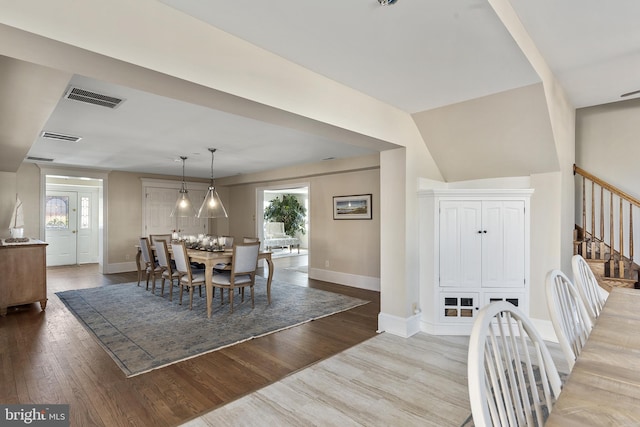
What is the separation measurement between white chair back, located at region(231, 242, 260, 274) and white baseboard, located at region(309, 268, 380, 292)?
217 centimetres

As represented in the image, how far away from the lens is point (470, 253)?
11.2 ft

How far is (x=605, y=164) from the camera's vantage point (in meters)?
4.07

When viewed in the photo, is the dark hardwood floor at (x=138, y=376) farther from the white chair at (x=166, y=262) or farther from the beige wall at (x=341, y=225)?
the beige wall at (x=341, y=225)

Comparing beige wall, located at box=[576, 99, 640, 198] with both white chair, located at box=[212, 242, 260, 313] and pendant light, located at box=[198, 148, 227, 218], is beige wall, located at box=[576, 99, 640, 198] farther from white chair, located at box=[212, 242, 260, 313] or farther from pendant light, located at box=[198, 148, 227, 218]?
pendant light, located at box=[198, 148, 227, 218]

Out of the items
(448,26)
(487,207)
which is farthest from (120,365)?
(487,207)

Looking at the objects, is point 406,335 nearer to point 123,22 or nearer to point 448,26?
point 448,26

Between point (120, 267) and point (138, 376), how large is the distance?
18.7 feet

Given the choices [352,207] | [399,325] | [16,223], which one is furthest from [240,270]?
[16,223]

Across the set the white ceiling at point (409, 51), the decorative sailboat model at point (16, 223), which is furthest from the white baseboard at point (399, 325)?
the decorative sailboat model at point (16, 223)

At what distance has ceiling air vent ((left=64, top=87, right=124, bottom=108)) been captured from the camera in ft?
8.81

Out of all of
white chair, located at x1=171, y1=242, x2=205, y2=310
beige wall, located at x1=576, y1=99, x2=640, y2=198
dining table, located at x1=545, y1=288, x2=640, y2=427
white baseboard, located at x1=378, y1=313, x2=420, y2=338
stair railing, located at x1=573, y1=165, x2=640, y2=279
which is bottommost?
white baseboard, located at x1=378, y1=313, x2=420, y2=338

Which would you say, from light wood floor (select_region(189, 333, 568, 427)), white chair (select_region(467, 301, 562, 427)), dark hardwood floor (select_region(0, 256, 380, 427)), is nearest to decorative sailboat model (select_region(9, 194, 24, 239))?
dark hardwood floor (select_region(0, 256, 380, 427))

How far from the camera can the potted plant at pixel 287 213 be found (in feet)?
38.5

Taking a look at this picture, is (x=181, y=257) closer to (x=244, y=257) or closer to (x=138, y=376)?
(x=244, y=257)
